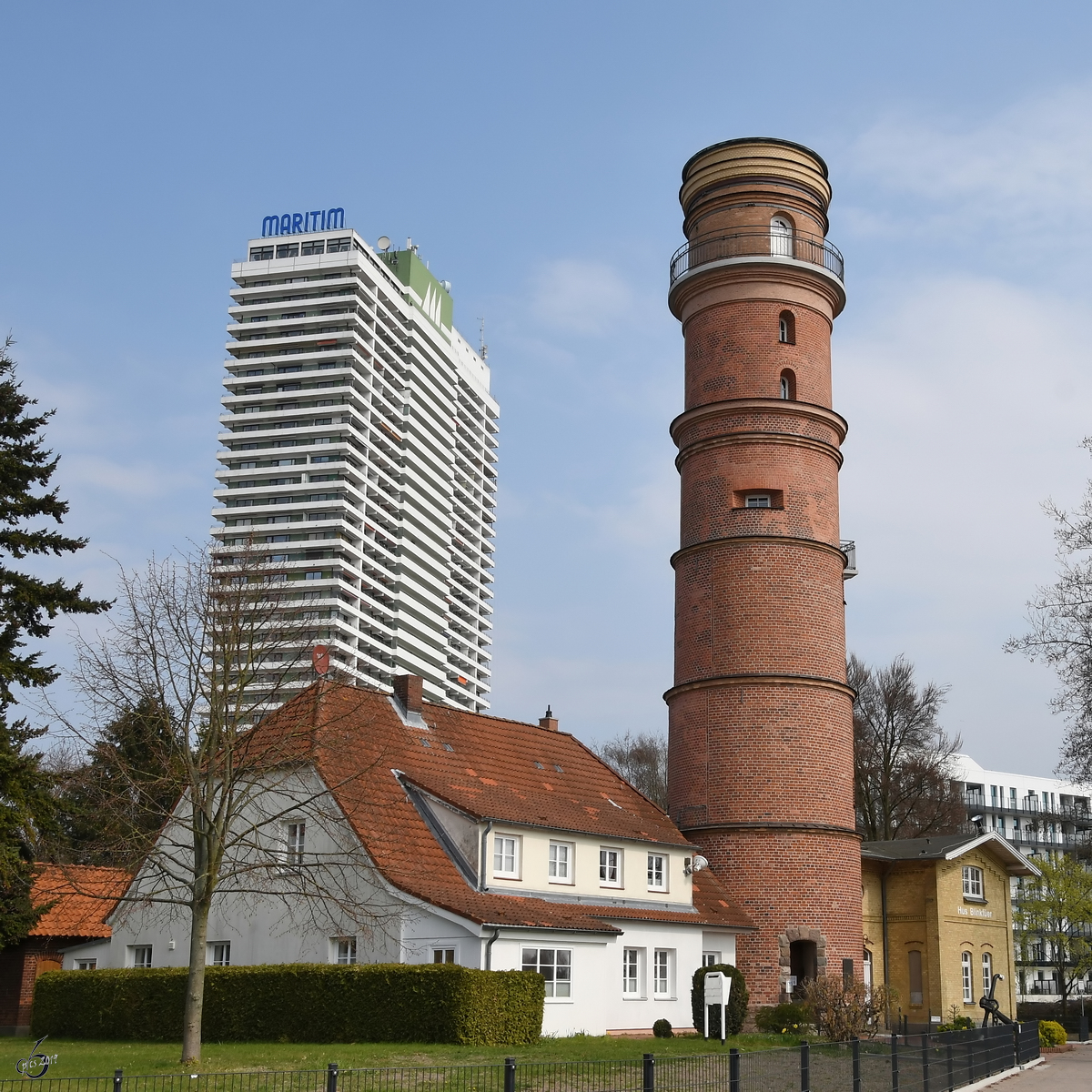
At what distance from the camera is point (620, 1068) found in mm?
13328

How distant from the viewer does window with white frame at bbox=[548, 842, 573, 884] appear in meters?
28.3

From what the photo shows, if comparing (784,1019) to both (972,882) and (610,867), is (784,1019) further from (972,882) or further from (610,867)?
(972,882)

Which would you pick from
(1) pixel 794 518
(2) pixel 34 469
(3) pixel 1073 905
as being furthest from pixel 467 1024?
(3) pixel 1073 905

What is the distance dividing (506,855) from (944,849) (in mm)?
17467

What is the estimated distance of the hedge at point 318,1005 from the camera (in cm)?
2141

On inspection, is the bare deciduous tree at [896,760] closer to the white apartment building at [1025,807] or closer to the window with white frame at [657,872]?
the window with white frame at [657,872]

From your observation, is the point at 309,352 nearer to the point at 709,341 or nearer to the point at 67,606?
the point at 709,341

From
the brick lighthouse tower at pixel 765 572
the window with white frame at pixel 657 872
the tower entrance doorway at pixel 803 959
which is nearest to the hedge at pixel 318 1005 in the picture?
the window with white frame at pixel 657 872

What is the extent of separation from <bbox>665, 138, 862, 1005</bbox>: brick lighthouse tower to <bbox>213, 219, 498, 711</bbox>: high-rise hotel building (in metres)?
84.3

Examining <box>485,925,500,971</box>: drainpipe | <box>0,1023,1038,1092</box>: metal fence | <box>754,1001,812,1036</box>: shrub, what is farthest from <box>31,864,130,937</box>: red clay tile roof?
<box>754,1001,812,1036</box>: shrub

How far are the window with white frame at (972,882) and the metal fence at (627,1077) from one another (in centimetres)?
2324

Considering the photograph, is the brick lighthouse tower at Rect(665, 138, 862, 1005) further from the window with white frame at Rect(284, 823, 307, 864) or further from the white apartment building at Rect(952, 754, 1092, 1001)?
the white apartment building at Rect(952, 754, 1092, 1001)

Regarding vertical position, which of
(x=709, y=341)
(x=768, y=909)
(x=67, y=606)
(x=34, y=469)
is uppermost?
(x=709, y=341)

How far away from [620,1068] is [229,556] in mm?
13973
